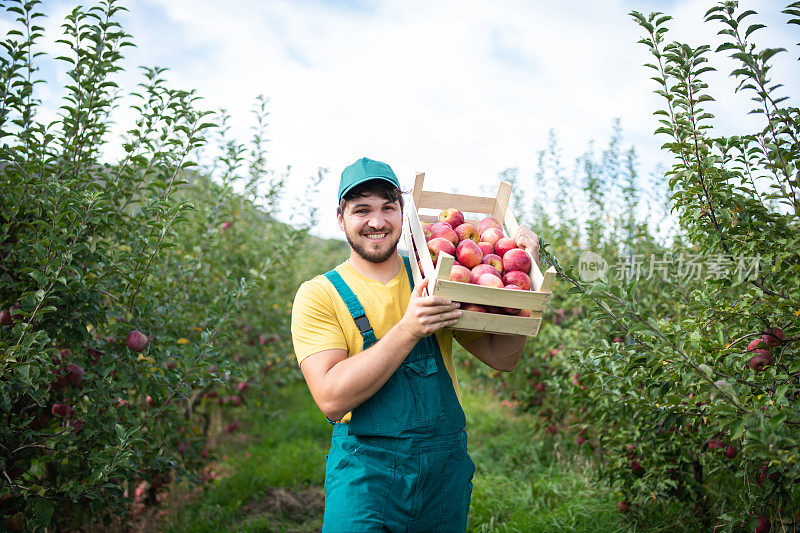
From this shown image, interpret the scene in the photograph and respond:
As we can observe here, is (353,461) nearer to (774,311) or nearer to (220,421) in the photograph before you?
(774,311)

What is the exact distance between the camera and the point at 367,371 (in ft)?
5.61

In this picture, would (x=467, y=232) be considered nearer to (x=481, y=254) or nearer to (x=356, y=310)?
(x=481, y=254)

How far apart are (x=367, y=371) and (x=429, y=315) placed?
27 cm

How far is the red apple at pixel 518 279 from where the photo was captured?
5.93 feet

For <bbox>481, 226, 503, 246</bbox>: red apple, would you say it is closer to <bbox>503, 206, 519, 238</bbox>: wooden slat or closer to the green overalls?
<bbox>503, 206, 519, 238</bbox>: wooden slat

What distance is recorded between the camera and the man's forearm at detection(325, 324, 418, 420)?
5.61ft

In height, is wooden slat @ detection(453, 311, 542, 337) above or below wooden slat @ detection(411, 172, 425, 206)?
below

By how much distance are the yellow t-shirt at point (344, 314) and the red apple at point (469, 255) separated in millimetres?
256

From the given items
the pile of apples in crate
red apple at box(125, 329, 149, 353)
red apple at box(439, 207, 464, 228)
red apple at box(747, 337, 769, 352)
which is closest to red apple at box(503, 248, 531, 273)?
the pile of apples in crate

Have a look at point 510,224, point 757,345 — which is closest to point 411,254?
point 510,224

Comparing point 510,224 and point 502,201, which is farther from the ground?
point 502,201

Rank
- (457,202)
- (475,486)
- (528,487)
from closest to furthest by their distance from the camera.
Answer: (457,202), (528,487), (475,486)

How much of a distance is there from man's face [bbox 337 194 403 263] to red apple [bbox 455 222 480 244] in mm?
271

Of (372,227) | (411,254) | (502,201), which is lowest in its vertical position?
(411,254)
